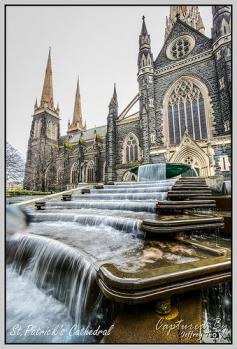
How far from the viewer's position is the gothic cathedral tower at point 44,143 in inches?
1633

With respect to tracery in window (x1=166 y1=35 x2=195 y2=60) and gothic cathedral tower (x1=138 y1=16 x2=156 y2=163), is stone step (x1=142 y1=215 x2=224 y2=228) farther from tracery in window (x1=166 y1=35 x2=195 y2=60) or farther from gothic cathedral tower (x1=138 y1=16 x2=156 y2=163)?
tracery in window (x1=166 y1=35 x2=195 y2=60)

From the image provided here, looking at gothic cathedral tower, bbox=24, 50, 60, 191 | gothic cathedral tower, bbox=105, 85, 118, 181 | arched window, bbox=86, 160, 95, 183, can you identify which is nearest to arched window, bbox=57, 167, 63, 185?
gothic cathedral tower, bbox=24, 50, 60, 191

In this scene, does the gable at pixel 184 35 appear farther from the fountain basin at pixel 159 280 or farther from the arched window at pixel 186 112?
the fountain basin at pixel 159 280

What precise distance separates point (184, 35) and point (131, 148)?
1310 centimetres

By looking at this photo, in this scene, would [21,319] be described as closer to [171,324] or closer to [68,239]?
[68,239]

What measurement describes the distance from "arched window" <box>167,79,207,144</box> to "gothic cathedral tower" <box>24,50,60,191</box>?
28.3 metres

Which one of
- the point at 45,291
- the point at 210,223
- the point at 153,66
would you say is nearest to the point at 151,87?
the point at 153,66

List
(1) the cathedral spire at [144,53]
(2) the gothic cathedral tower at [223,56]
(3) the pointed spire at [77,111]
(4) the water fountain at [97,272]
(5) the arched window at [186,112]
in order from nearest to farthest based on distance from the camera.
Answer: (4) the water fountain at [97,272] < (2) the gothic cathedral tower at [223,56] < (5) the arched window at [186,112] < (1) the cathedral spire at [144,53] < (3) the pointed spire at [77,111]

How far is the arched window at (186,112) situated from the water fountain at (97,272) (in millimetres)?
16823

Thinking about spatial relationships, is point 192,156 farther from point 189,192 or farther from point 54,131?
point 54,131

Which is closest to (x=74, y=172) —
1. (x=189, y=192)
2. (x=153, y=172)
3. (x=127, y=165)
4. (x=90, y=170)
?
(x=90, y=170)

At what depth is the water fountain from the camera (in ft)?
5.57

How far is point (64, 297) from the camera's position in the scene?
8.36ft

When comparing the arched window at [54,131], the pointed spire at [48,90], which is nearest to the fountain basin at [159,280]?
the arched window at [54,131]
